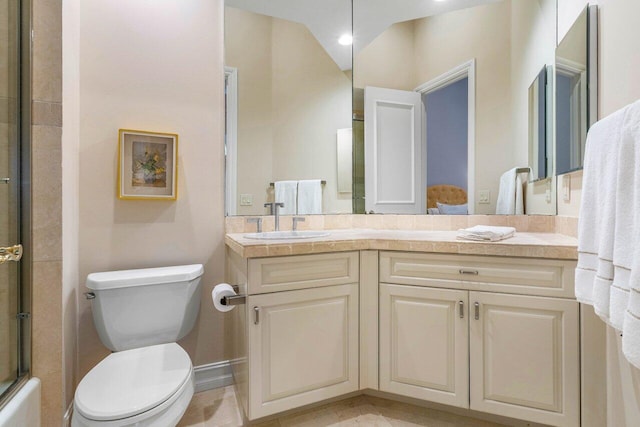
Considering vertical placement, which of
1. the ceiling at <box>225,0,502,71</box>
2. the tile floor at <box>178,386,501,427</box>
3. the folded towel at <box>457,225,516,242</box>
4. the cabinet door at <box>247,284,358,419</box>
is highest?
the ceiling at <box>225,0,502,71</box>

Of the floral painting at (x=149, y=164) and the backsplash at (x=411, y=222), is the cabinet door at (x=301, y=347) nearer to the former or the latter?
the backsplash at (x=411, y=222)

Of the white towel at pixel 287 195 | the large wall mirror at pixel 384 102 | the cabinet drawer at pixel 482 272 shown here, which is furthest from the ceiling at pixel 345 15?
the cabinet drawer at pixel 482 272

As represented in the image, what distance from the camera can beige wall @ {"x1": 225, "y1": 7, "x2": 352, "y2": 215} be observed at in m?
2.03

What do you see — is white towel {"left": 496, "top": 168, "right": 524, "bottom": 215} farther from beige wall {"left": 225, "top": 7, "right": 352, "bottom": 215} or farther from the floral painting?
the floral painting

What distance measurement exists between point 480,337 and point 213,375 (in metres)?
1.50

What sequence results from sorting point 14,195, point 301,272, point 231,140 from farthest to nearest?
point 231,140 → point 301,272 → point 14,195

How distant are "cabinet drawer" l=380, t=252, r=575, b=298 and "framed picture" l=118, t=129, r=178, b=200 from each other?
124cm

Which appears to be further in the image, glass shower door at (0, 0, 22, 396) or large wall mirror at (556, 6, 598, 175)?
large wall mirror at (556, 6, 598, 175)

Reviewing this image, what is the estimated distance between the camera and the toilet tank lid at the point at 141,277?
1.45 m

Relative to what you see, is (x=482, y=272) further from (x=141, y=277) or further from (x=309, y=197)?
(x=141, y=277)

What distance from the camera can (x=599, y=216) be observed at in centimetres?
107

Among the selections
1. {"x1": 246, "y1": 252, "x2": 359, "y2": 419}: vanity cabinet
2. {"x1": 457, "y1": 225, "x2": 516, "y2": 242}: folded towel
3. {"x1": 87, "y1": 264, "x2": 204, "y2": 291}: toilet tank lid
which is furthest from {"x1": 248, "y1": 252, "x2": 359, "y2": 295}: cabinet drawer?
{"x1": 457, "y1": 225, "x2": 516, "y2": 242}: folded towel

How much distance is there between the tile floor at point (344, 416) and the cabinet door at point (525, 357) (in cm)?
27

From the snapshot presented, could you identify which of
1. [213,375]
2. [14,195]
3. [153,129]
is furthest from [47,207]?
[213,375]
